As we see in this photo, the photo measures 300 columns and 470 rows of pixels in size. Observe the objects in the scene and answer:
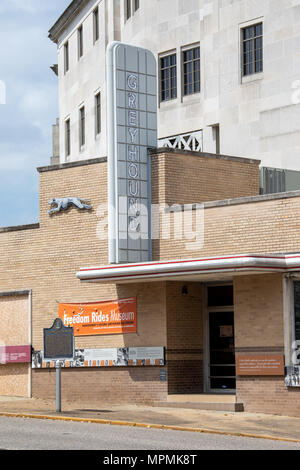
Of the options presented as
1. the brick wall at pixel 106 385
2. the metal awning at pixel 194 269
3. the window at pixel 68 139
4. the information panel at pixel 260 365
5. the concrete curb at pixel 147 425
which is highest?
the window at pixel 68 139

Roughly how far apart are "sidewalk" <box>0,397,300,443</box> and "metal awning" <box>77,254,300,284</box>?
3.52 meters

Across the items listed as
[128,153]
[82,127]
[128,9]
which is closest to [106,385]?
[128,153]

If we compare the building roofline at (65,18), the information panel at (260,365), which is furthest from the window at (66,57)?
the information panel at (260,365)

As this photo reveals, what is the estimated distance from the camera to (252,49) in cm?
3634

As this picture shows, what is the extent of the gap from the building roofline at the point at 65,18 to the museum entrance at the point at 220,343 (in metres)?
23.4

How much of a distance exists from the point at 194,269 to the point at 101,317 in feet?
15.3

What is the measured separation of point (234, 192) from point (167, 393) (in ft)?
21.2

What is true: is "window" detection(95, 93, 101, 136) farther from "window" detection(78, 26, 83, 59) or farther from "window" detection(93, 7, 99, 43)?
"window" detection(78, 26, 83, 59)

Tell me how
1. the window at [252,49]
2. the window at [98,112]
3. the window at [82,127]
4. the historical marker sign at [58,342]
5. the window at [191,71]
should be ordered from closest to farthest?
1. the historical marker sign at [58,342]
2. the window at [252,49]
3. the window at [191,71]
4. the window at [98,112]
5. the window at [82,127]

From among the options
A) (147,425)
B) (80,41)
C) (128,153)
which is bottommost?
(147,425)

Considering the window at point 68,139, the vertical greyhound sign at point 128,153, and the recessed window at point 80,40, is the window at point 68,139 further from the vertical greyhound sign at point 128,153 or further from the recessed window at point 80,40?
the vertical greyhound sign at point 128,153

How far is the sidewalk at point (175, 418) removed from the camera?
21172mm

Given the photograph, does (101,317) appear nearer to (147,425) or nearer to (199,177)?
(199,177)

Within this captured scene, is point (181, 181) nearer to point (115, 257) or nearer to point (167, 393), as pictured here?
point (115, 257)
